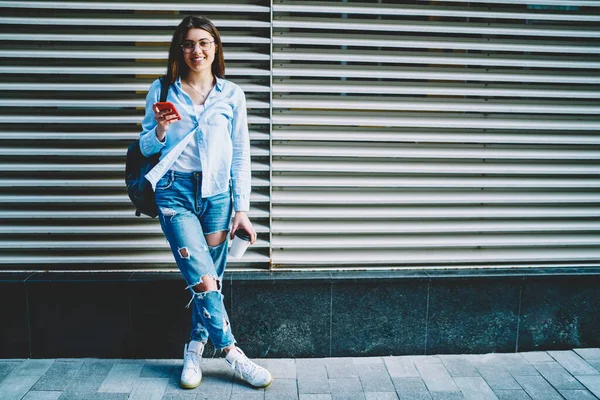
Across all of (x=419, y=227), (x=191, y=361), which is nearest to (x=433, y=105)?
(x=419, y=227)

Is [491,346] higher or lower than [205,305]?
lower

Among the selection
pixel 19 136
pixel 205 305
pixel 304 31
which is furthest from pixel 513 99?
pixel 19 136

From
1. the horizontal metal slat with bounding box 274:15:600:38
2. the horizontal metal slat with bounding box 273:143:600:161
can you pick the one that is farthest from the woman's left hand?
the horizontal metal slat with bounding box 274:15:600:38

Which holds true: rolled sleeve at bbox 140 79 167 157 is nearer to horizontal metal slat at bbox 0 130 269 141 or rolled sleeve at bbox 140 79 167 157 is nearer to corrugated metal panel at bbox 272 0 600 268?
horizontal metal slat at bbox 0 130 269 141

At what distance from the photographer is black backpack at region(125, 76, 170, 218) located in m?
3.20

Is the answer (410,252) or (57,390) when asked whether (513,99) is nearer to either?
(410,252)

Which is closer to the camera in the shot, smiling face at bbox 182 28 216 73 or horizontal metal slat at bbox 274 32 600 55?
smiling face at bbox 182 28 216 73

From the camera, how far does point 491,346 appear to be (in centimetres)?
399

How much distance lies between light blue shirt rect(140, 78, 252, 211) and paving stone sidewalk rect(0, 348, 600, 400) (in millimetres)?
1341

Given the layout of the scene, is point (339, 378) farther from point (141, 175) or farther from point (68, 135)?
point (68, 135)

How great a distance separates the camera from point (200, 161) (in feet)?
10.4

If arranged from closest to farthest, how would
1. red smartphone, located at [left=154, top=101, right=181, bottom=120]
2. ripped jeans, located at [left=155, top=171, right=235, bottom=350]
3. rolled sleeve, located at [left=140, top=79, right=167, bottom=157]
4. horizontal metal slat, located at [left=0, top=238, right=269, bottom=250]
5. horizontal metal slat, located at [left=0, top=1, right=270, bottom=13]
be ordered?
red smartphone, located at [left=154, top=101, right=181, bottom=120], rolled sleeve, located at [left=140, top=79, right=167, bottom=157], ripped jeans, located at [left=155, top=171, right=235, bottom=350], horizontal metal slat, located at [left=0, top=1, right=270, bottom=13], horizontal metal slat, located at [left=0, top=238, right=269, bottom=250]

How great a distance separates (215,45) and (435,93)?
5.51 ft

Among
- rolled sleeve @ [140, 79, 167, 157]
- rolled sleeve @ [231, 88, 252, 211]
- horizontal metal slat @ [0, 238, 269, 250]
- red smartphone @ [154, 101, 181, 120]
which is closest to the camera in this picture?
red smartphone @ [154, 101, 181, 120]
